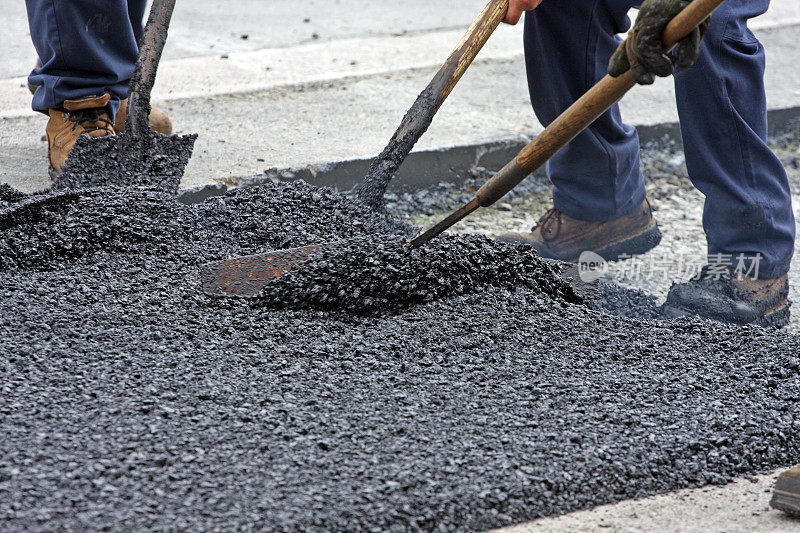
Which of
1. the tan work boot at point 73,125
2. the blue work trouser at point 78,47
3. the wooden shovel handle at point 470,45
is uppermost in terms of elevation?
the wooden shovel handle at point 470,45

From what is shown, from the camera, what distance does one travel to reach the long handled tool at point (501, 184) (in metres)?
1.77

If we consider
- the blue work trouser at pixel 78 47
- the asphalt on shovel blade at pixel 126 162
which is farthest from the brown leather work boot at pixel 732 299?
the blue work trouser at pixel 78 47

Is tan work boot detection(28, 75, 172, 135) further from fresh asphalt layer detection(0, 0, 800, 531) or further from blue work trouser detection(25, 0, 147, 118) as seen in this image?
fresh asphalt layer detection(0, 0, 800, 531)

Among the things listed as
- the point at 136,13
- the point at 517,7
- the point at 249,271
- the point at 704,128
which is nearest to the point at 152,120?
the point at 136,13

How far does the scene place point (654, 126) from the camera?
12.4 feet

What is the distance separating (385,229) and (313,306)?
590mm

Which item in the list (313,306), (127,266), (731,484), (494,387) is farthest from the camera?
(127,266)

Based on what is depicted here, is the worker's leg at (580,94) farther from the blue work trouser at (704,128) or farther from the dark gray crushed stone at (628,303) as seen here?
the dark gray crushed stone at (628,303)

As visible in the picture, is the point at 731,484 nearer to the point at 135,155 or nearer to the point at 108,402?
the point at 108,402

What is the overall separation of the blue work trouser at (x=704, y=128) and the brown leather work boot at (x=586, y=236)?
5cm

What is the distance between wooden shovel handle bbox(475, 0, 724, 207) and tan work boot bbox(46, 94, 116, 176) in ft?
5.37

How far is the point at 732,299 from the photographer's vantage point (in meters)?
2.37

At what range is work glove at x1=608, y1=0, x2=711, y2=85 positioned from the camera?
63.2 inches

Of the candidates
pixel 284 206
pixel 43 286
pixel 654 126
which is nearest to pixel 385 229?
pixel 284 206
